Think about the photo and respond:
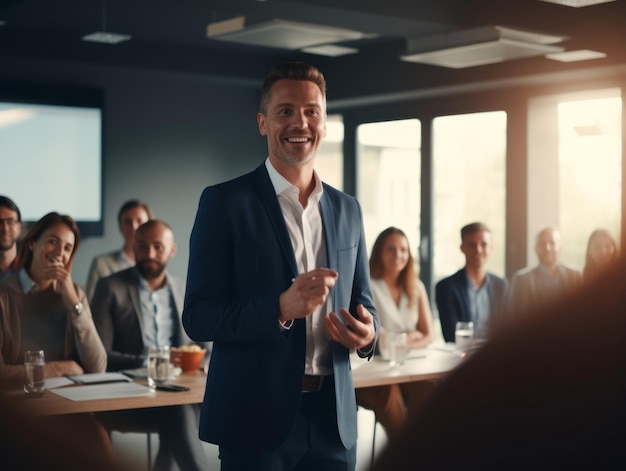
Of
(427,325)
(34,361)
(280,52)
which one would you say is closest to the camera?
(34,361)

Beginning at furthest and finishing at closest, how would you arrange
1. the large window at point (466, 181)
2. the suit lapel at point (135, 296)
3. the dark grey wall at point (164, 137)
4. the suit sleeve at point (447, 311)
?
the dark grey wall at point (164, 137)
the large window at point (466, 181)
the suit sleeve at point (447, 311)
the suit lapel at point (135, 296)

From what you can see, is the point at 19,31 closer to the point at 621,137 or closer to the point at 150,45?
the point at 150,45

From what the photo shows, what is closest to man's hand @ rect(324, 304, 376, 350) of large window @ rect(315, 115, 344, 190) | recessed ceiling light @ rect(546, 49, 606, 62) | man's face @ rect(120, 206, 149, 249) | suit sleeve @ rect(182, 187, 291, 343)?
suit sleeve @ rect(182, 187, 291, 343)

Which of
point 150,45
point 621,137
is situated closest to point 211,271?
point 621,137

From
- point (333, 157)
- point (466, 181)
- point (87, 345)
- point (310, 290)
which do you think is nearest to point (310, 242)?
point (310, 290)

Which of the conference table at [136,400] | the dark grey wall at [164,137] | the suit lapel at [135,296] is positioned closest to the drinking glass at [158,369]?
the conference table at [136,400]

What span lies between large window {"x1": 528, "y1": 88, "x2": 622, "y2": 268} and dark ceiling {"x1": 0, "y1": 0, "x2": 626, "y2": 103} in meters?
0.50

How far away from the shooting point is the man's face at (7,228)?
4891 millimetres

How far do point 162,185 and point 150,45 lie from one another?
135cm

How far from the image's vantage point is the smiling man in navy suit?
1.72 metres

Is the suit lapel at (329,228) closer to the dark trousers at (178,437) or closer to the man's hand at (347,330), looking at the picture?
the man's hand at (347,330)

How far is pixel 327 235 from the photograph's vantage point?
1851 mm

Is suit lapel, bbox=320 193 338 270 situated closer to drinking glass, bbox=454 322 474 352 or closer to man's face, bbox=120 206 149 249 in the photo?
drinking glass, bbox=454 322 474 352

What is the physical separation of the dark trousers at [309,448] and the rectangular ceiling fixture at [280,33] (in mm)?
3471
